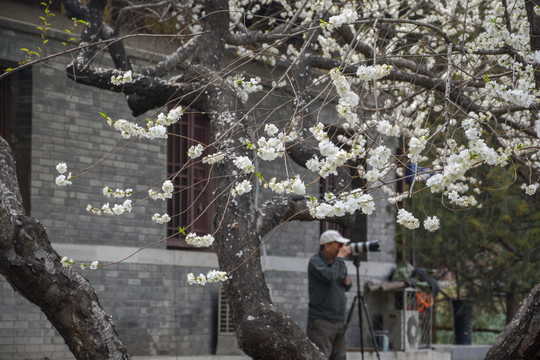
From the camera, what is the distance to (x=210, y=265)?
14055 mm

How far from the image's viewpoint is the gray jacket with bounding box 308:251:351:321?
1026 centimetres

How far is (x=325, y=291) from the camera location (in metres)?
10.3

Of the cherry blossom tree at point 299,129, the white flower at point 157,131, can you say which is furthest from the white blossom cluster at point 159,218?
the white flower at point 157,131

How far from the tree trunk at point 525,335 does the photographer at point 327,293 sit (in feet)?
13.1

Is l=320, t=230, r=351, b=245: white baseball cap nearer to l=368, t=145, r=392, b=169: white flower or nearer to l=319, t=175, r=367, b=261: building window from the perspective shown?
l=368, t=145, r=392, b=169: white flower

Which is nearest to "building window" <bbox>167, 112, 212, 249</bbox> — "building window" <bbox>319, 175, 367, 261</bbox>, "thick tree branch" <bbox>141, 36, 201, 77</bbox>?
"building window" <bbox>319, 175, 367, 261</bbox>

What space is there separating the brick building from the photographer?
338 centimetres

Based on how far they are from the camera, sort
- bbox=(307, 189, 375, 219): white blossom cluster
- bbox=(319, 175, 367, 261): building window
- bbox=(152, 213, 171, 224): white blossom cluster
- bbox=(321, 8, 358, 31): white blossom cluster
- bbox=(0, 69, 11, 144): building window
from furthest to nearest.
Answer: bbox=(319, 175, 367, 261): building window < bbox=(0, 69, 11, 144): building window < bbox=(152, 213, 171, 224): white blossom cluster < bbox=(321, 8, 358, 31): white blossom cluster < bbox=(307, 189, 375, 219): white blossom cluster

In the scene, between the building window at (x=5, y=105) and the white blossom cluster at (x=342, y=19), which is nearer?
the white blossom cluster at (x=342, y=19)

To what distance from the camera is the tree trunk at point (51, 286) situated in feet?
19.5

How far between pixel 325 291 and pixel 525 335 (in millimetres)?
4276

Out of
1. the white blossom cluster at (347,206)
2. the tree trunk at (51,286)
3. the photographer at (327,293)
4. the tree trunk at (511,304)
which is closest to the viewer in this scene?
the white blossom cluster at (347,206)

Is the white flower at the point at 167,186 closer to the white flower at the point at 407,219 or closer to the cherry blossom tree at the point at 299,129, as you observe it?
the cherry blossom tree at the point at 299,129

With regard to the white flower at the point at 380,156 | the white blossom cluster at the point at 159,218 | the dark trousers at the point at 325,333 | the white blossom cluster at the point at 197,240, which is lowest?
the dark trousers at the point at 325,333
